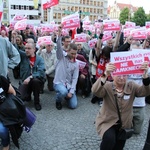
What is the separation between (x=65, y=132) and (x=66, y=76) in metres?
1.72

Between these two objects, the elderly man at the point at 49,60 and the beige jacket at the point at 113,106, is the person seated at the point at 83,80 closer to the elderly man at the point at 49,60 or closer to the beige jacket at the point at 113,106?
the elderly man at the point at 49,60

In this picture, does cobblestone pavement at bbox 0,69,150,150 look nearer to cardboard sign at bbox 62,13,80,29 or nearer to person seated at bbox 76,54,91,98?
person seated at bbox 76,54,91,98

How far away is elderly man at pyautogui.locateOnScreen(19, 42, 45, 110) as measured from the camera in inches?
216

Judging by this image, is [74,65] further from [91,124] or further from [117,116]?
[117,116]

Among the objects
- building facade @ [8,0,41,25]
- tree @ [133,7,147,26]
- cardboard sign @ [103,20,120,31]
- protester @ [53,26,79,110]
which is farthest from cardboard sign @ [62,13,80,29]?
tree @ [133,7,147,26]

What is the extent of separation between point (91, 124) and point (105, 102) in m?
1.60

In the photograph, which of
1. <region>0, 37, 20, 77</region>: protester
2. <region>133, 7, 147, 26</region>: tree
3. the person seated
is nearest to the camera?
<region>0, 37, 20, 77</region>: protester

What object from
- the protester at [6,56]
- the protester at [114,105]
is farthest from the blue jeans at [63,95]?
the protester at [114,105]

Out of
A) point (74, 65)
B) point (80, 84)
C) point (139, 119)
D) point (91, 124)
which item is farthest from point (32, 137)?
point (80, 84)

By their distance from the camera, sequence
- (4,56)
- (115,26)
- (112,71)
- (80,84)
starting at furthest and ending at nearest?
(115,26), (80,84), (4,56), (112,71)

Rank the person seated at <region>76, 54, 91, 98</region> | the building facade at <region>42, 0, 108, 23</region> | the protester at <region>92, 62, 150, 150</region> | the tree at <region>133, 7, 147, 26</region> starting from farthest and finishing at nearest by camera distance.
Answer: the building facade at <region>42, 0, 108, 23</region>, the tree at <region>133, 7, 147, 26</region>, the person seated at <region>76, 54, 91, 98</region>, the protester at <region>92, 62, 150, 150</region>

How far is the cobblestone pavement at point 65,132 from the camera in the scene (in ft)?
12.6

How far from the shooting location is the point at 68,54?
5.61m

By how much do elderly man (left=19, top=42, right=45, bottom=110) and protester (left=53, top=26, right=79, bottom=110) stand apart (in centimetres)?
39
